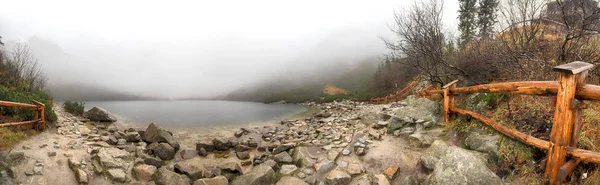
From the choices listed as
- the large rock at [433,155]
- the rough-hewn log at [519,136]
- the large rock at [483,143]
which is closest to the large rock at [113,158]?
the large rock at [433,155]

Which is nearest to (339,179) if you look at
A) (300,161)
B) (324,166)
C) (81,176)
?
(324,166)

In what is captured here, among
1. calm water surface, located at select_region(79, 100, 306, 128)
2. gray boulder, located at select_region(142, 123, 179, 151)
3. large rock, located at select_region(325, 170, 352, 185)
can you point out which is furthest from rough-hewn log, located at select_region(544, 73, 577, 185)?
calm water surface, located at select_region(79, 100, 306, 128)

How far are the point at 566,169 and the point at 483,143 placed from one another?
6.65 ft

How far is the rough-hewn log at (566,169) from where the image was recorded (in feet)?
10.8

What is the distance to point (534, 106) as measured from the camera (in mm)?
5539

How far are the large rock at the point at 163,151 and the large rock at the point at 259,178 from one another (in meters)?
3.94

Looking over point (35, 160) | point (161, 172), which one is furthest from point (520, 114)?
point (35, 160)

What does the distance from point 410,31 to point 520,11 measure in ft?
12.0

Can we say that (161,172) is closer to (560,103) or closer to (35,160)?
(35,160)

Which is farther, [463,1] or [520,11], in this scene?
[463,1]

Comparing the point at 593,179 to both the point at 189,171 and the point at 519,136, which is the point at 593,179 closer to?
the point at 519,136

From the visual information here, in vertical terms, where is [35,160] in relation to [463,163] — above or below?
below

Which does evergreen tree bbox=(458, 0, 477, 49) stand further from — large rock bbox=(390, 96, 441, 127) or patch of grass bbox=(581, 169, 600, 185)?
patch of grass bbox=(581, 169, 600, 185)

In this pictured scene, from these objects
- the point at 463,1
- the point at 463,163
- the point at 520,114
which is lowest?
the point at 463,163
